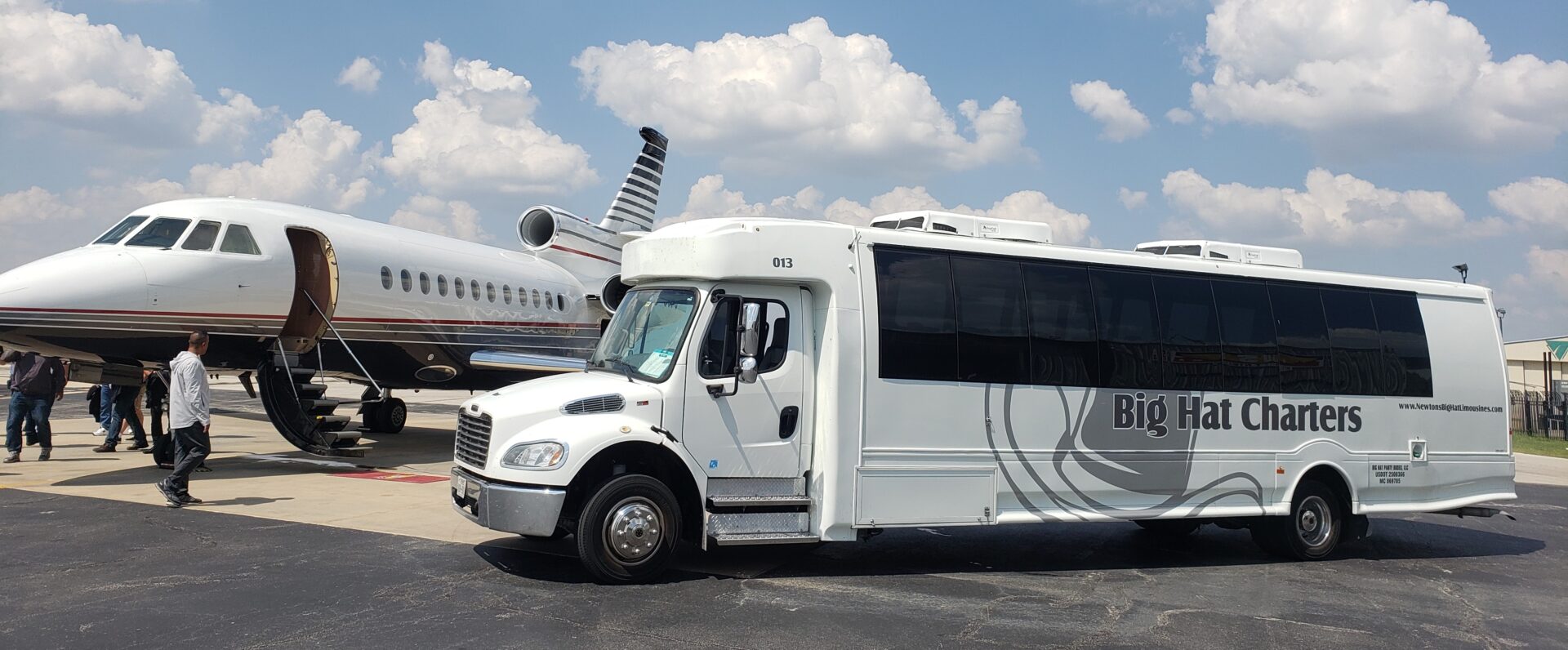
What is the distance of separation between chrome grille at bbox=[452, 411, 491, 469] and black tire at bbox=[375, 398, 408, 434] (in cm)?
1260

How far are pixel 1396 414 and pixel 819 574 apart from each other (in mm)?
6133

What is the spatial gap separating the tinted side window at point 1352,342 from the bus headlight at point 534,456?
24.1ft

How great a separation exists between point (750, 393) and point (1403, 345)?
270 inches

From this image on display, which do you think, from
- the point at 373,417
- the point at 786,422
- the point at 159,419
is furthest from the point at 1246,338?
Result: the point at 373,417

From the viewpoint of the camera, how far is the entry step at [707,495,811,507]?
8.09 m

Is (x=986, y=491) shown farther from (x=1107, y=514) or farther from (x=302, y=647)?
(x=302, y=647)

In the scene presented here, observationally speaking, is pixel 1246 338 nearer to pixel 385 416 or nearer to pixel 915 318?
pixel 915 318

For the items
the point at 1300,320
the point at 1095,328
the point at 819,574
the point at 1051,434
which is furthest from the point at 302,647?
the point at 1300,320

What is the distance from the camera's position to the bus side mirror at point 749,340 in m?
7.82

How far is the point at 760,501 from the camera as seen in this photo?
8203 mm

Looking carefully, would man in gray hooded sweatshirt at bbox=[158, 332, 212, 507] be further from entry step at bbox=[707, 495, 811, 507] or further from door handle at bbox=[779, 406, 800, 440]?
door handle at bbox=[779, 406, 800, 440]

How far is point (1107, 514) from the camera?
9125mm

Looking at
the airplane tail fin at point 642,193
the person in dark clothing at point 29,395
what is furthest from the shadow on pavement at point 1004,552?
the airplane tail fin at point 642,193

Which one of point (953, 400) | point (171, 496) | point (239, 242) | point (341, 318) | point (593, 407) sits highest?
point (239, 242)
